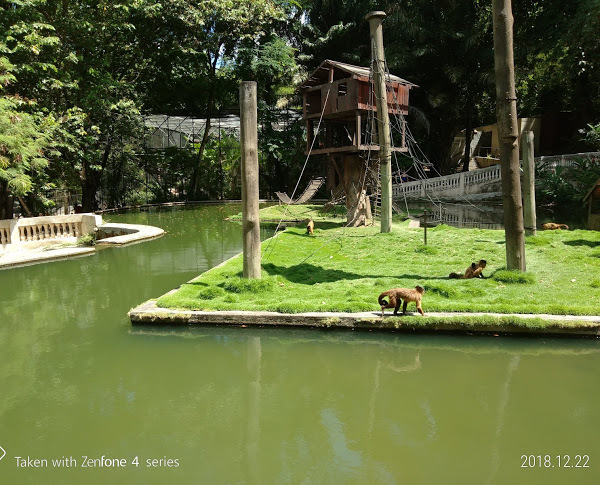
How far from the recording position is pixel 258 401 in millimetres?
5699

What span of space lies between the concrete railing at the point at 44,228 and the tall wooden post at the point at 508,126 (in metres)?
12.8

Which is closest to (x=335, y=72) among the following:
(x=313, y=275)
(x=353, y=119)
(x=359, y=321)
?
(x=353, y=119)

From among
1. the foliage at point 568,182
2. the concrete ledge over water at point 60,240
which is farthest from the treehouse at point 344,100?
the foliage at point 568,182

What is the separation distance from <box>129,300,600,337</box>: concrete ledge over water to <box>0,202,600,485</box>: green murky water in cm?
15

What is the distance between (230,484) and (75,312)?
19.8 feet

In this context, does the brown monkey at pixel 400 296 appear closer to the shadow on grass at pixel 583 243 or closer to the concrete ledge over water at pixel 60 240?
the shadow on grass at pixel 583 243

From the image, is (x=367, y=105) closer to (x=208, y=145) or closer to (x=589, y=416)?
(x=589, y=416)

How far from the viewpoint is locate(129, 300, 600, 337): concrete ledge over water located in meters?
7.00

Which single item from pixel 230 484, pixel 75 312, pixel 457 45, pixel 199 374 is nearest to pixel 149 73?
pixel 457 45

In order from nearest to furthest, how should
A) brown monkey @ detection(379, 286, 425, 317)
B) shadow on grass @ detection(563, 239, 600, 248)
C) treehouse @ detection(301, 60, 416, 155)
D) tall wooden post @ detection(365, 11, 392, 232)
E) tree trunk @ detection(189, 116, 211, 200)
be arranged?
brown monkey @ detection(379, 286, 425, 317)
shadow on grass @ detection(563, 239, 600, 248)
tall wooden post @ detection(365, 11, 392, 232)
treehouse @ detection(301, 60, 416, 155)
tree trunk @ detection(189, 116, 211, 200)

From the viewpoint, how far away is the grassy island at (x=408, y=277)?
787 cm

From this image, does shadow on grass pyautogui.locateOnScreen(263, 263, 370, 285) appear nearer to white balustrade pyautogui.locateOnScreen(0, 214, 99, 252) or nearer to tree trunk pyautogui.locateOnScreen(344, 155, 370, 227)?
tree trunk pyautogui.locateOnScreen(344, 155, 370, 227)

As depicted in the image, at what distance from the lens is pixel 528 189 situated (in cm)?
1289

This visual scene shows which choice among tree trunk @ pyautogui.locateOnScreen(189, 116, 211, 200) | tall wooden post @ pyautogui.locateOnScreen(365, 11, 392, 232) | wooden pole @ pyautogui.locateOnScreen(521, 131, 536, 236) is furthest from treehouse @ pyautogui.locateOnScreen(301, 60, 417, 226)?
tree trunk @ pyautogui.locateOnScreen(189, 116, 211, 200)
